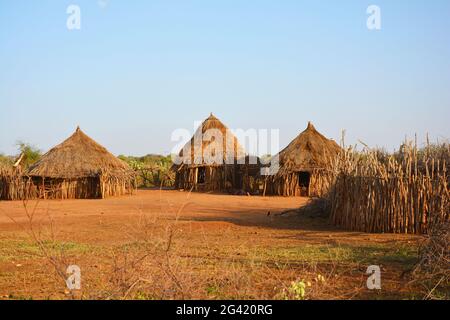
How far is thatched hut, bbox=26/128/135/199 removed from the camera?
23156mm

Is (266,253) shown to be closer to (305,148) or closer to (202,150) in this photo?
(305,148)

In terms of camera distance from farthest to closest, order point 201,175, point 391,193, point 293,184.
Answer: point 201,175 → point 293,184 → point 391,193

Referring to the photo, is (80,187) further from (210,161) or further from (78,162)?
(210,161)

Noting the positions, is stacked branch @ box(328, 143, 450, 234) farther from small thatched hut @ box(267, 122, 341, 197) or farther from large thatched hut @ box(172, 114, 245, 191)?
large thatched hut @ box(172, 114, 245, 191)

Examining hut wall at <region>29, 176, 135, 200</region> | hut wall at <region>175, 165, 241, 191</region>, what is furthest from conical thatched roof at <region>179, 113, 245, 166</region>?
hut wall at <region>29, 176, 135, 200</region>

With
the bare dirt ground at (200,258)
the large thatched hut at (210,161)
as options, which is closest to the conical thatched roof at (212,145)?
the large thatched hut at (210,161)

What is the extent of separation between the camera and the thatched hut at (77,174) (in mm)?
23156

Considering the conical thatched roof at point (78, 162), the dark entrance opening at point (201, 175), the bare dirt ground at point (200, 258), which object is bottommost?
the bare dirt ground at point (200, 258)

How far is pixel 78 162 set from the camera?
23.7m

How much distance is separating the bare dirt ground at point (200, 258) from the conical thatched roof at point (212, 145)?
10524mm

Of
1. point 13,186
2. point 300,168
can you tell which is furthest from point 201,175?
point 13,186

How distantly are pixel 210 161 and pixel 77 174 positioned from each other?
610cm

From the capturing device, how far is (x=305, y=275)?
282 inches

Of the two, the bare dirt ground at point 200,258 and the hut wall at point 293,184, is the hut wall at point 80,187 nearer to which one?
A: the hut wall at point 293,184
